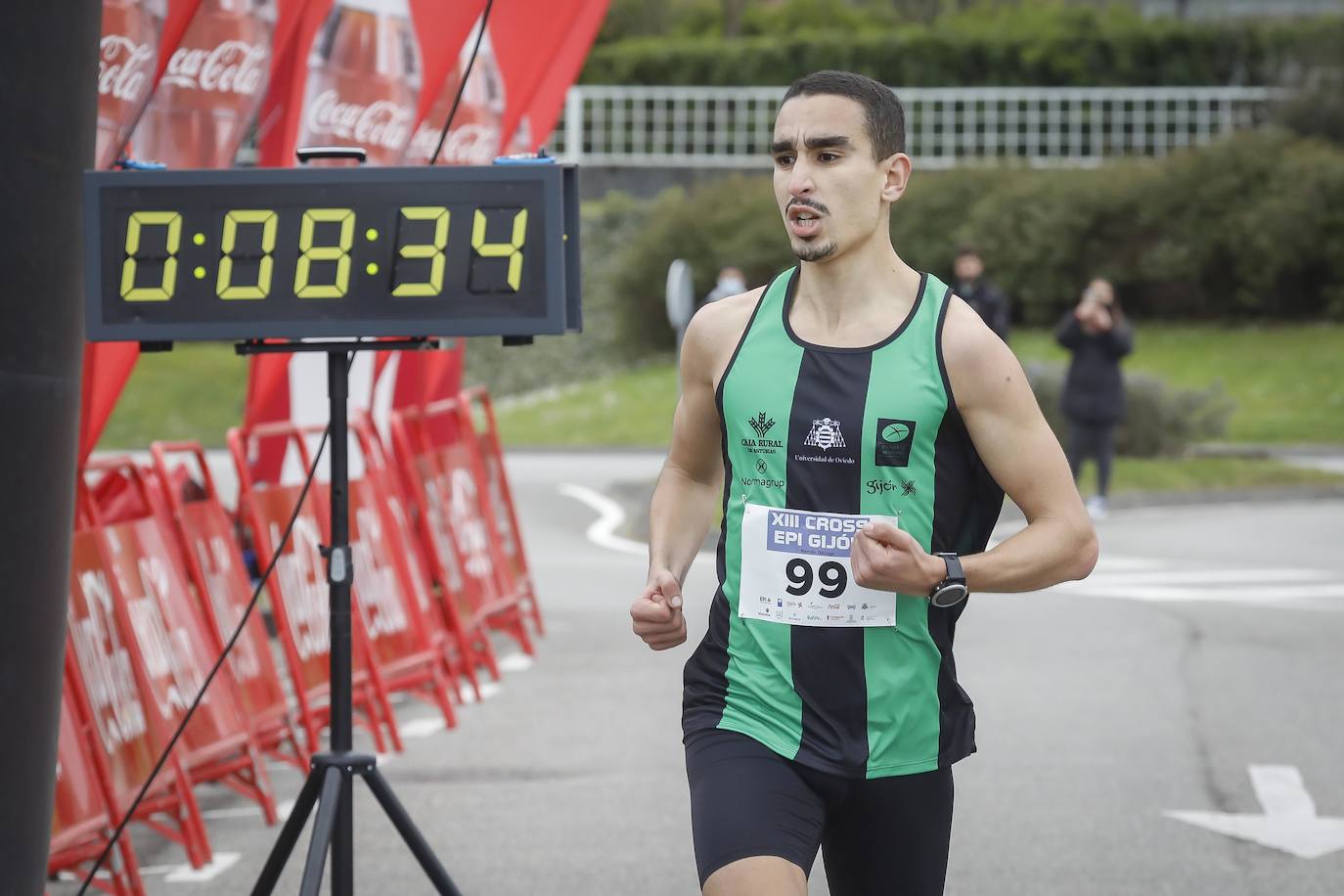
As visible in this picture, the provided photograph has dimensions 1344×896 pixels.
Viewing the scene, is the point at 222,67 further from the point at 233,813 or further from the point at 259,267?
the point at 259,267

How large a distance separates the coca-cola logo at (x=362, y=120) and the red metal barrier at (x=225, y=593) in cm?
212

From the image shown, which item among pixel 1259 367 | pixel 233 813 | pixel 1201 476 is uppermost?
pixel 233 813

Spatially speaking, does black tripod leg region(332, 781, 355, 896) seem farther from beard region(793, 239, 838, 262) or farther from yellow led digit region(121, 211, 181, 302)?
beard region(793, 239, 838, 262)

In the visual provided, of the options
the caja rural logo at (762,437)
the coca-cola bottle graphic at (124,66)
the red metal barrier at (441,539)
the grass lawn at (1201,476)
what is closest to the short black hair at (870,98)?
the caja rural logo at (762,437)

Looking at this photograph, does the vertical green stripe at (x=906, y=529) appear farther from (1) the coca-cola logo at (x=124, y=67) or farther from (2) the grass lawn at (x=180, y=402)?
(2) the grass lawn at (x=180, y=402)

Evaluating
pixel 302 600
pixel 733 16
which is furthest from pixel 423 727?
pixel 733 16

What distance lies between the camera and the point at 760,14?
216 feet

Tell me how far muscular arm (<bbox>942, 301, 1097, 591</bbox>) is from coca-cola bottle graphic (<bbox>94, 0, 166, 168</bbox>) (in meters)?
3.84

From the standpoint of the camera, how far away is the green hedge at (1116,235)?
136 feet

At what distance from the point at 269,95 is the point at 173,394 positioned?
2661 centimetres

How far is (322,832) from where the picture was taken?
5098mm

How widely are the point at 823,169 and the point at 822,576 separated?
78 centimetres

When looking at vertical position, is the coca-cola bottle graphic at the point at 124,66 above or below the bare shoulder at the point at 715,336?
above

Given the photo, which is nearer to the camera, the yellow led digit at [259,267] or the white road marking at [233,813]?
the yellow led digit at [259,267]
